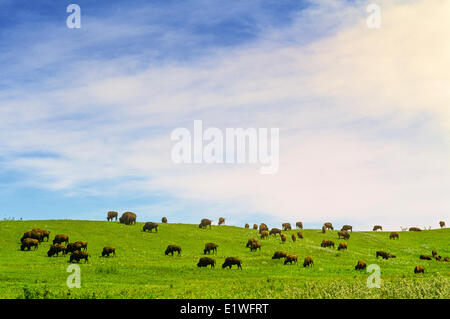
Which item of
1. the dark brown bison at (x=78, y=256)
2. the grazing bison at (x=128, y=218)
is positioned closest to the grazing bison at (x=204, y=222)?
the grazing bison at (x=128, y=218)

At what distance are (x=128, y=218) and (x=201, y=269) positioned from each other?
3427 centimetres

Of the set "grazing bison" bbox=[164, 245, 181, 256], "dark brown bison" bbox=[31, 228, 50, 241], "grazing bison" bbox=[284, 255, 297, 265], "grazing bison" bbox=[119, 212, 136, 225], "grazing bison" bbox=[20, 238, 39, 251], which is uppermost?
"grazing bison" bbox=[119, 212, 136, 225]

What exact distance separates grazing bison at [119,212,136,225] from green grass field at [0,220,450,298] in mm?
1973

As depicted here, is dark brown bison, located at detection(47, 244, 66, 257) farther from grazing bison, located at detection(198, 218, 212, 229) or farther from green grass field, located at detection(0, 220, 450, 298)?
grazing bison, located at detection(198, 218, 212, 229)

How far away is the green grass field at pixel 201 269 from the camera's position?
905 inches

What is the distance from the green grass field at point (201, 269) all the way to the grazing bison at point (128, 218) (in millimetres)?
1973

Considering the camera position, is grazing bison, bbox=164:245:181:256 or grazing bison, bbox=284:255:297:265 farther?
grazing bison, bbox=164:245:181:256

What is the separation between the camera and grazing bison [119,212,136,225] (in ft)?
238

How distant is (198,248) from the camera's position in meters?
57.9

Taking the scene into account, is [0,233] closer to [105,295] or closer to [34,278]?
[34,278]

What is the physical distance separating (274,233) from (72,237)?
34.1m

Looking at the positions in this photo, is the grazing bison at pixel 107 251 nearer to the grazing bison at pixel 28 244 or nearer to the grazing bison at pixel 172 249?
the grazing bison at pixel 172 249

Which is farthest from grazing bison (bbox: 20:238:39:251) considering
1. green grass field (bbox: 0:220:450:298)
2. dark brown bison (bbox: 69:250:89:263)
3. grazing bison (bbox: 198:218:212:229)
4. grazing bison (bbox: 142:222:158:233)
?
grazing bison (bbox: 198:218:212:229)
